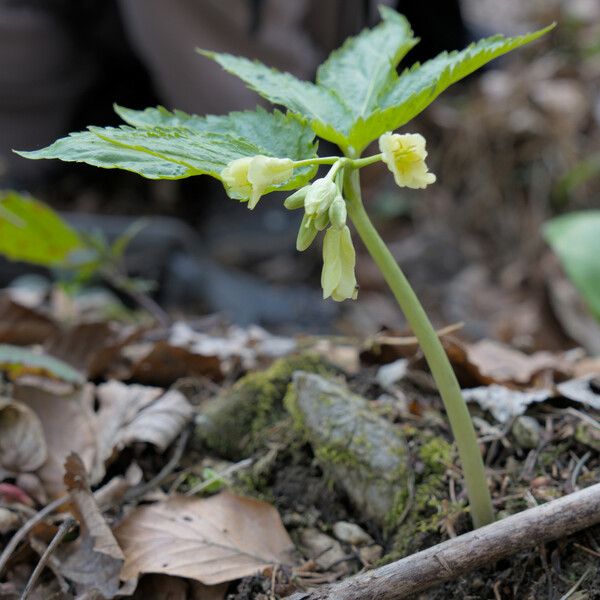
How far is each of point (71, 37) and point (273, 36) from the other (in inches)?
39.8

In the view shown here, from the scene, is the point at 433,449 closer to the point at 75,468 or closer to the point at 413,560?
the point at 413,560

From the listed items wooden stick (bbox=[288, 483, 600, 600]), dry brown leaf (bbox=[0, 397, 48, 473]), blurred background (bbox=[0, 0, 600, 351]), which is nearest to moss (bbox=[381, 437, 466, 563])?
wooden stick (bbox=[288, 483, 600, 600])

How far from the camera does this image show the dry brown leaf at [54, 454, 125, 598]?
3.09ft

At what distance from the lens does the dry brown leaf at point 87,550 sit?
3.09ft

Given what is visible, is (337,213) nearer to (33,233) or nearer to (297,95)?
(297,95)

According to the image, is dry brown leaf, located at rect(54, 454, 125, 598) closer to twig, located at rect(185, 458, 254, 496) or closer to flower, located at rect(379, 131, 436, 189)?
twig, located at rect(185, 458, 254, 496)

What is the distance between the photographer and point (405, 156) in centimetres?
71

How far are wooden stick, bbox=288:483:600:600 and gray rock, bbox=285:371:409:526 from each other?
201mm

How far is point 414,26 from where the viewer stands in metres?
3.02

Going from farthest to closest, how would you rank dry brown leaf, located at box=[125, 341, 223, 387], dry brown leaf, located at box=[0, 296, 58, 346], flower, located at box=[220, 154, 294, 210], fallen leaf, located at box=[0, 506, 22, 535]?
dry brown leaf, located at box=[0, 296, 58, 346]
dry brown leaf, located at box=[125, 341, 223, 387]
fallen leaf, located at box=[0, 506, 22, 535]
flower, located at box=[220, 154, 294, 210]

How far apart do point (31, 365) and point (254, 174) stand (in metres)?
0.78

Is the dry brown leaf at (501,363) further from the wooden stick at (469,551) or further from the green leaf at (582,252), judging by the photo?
the wooden stick at (469,551)

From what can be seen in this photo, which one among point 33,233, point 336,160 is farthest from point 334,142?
point 33,233

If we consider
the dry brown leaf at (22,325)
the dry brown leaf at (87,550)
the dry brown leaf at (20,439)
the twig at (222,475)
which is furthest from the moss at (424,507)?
the dry brown leaf at (22,325)
